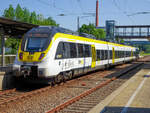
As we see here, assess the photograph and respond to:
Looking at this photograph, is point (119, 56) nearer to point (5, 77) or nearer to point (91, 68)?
point (91, 68)

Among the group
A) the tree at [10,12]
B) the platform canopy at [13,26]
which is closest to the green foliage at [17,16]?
the tree at [10,12]

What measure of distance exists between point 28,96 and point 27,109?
1916 mm

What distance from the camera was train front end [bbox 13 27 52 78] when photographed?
35.1 ft

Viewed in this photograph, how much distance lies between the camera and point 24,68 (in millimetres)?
10938

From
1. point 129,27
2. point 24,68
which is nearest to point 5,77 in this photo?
point 24,68

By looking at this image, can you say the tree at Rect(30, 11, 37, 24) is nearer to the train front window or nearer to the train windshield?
the train windshield

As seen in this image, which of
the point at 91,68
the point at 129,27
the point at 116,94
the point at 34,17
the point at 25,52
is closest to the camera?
the point at 116,94

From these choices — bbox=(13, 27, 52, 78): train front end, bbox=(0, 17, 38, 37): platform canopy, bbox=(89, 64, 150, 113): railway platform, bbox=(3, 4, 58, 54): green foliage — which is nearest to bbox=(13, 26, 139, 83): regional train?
bbox=(13, 27, 52, 78): train front end

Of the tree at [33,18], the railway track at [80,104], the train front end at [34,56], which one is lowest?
the railway track at [80,104]

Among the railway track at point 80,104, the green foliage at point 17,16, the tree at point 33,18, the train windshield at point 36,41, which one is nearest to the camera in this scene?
the railway track at point 80,104

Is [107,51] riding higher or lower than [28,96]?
higher

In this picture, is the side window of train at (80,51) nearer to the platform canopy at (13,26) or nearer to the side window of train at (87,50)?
the side window of train at (87,50)

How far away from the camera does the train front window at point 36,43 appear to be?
1116 centimetres

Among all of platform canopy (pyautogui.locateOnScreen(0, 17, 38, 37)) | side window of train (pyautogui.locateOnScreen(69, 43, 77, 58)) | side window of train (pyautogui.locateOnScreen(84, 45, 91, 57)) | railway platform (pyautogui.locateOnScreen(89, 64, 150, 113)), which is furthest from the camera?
side window of train (pyautogui.locateOnScreen(84, 45, 91, 57))
